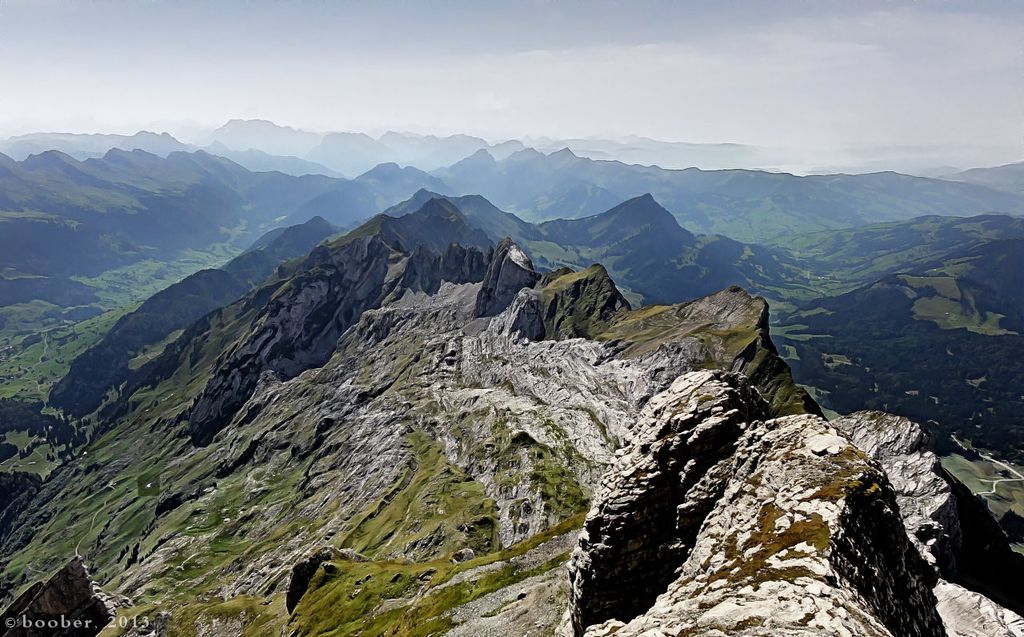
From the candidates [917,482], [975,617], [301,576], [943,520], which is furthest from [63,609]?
[917,482]

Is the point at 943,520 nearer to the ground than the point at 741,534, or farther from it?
nearer to the ground

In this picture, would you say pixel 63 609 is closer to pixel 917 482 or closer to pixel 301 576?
pixel 301 576

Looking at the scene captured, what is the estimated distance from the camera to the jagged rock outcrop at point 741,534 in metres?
23.5

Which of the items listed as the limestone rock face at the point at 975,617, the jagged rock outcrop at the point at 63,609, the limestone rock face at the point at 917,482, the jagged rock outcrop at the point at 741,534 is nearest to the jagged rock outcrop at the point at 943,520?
the limestone rock face at the point at 917,482

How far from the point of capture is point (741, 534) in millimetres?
28703

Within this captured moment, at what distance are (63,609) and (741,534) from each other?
176558mm

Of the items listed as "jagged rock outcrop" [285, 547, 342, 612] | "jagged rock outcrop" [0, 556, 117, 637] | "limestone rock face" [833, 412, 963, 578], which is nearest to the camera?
"limestone rock face" [833, 412, 963, 578]

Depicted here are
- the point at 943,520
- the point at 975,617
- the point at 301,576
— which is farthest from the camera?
the point at 301,576

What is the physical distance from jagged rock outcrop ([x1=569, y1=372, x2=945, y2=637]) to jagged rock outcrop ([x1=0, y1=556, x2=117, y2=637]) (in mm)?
157951

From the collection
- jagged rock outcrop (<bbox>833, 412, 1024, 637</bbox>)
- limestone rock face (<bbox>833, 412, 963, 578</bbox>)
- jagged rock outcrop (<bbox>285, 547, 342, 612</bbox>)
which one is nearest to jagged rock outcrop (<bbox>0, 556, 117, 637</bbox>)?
jagged rock outcrop (<bbox>285, 547, 342, 612</bbox>)

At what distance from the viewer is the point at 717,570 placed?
2761 cm

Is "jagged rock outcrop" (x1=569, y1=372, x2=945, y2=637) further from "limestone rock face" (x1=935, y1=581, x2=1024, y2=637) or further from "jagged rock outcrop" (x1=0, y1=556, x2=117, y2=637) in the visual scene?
"jagged rock outcrop" (x1=0, y1=556, x2=117, y2=637)

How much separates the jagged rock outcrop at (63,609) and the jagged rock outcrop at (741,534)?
15795 cm

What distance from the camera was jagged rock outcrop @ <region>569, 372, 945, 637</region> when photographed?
2350cm
